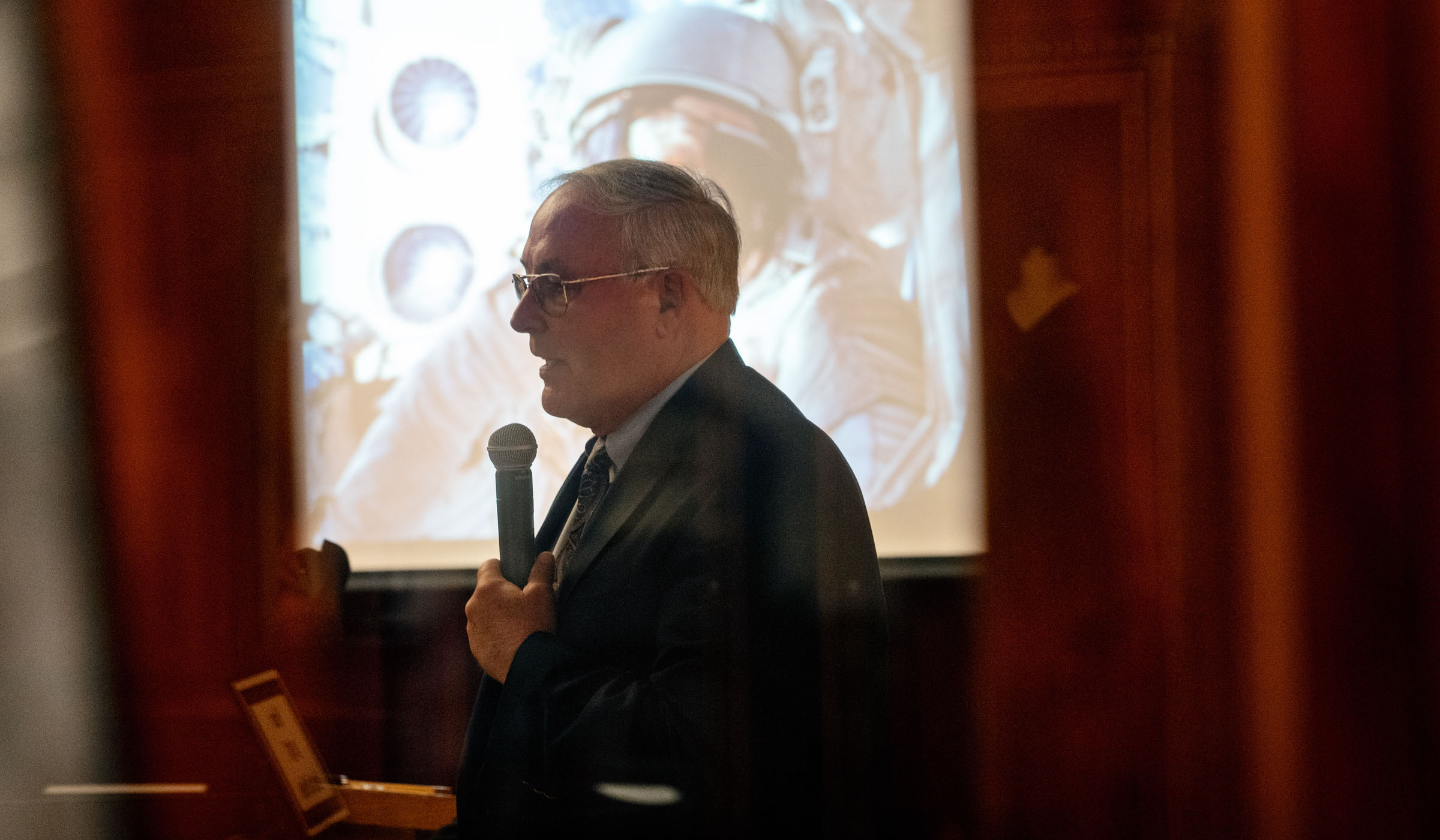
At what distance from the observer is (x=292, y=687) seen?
286cm

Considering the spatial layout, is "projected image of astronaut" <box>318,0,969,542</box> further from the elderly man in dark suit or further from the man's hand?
the man's hand

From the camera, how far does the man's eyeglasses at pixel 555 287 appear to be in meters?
1.15

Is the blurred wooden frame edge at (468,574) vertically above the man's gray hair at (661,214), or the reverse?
the man's gray hair at (661,214)

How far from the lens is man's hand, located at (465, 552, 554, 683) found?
104cm

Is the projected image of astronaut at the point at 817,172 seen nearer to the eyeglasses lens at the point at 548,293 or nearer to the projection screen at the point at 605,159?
the projection screen at the point at 605,159

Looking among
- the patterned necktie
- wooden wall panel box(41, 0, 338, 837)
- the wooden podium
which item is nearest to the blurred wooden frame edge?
wooden wall panel box(41, 0, 338, 837)

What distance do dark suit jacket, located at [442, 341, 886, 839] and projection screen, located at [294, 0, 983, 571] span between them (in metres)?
1.45

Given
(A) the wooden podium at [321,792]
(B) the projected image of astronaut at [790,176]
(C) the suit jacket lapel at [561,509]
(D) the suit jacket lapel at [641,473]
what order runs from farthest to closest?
(B) the projected image of astronaut at [790,176]
(A) the wooden podium at [321,792]
(C) the suit jacket lapel at [561,509]
(D) the suit jacket lapel at [641,473]

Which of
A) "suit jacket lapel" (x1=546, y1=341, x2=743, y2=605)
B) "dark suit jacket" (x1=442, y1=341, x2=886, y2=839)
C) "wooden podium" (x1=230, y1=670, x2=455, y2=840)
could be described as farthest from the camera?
"wooden podium" (x1=230, y1=670, x2=455, y2=840)

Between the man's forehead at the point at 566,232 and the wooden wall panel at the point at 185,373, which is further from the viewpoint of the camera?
the wooden wall panel at the point at 185,373

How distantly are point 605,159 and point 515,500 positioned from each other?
1.54 meters

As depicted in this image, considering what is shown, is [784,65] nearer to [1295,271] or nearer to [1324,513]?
[1295,271]

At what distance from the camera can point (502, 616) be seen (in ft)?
3.44

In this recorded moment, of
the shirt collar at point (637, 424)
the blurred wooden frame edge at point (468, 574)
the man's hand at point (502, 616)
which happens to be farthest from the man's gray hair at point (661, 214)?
the blurred wooden frame edge at point (468, 574)
